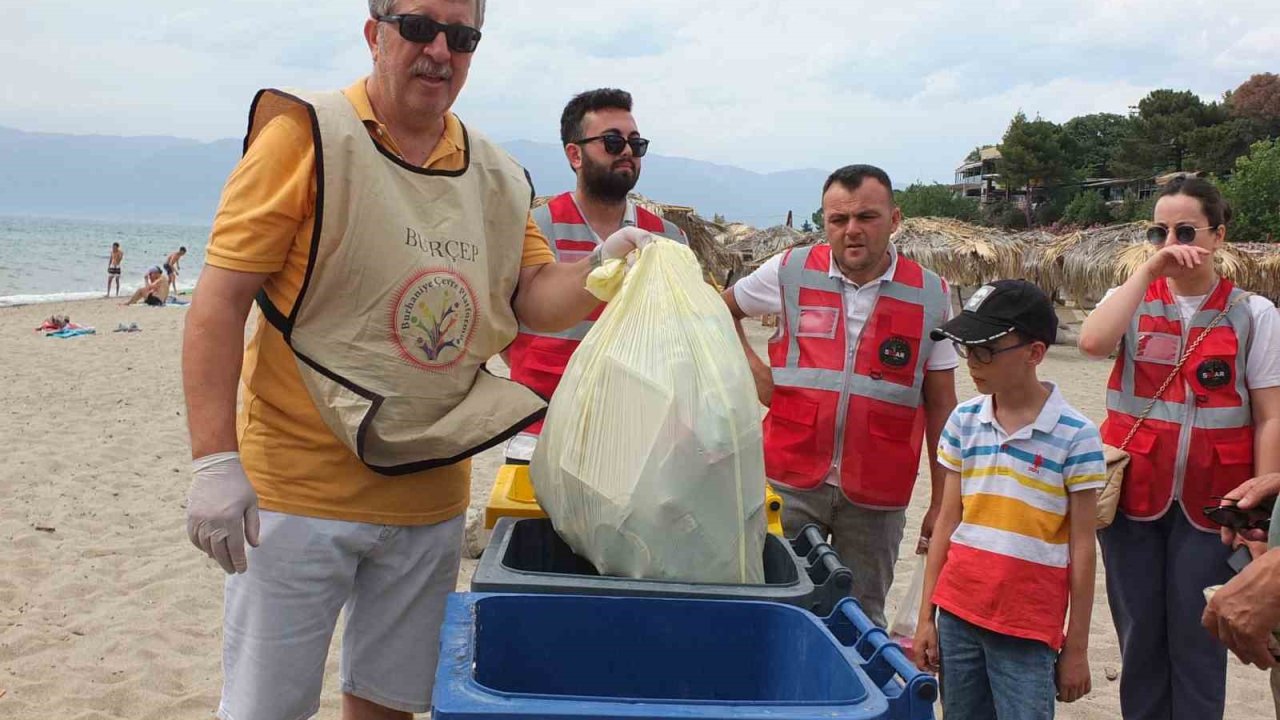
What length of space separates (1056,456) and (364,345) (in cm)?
163

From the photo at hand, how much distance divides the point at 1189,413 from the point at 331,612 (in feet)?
7.75

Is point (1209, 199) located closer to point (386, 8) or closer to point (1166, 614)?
point (1166, 614)

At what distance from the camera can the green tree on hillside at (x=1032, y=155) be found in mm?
47156

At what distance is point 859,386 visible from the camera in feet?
9.27

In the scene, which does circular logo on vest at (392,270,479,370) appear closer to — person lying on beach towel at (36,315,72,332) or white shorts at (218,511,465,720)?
white shorts at (218,511,465,720)

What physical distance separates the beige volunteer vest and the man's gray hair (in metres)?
0.21

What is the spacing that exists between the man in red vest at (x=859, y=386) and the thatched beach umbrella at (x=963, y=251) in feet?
48.7

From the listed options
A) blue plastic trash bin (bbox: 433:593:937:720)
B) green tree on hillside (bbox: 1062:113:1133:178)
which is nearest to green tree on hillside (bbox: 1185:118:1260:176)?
green tree on hillside (bbox: 1062:113:1133:178)

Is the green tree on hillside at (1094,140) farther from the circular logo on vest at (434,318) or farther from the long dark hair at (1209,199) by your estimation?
the circular logo on vest at (434,318)

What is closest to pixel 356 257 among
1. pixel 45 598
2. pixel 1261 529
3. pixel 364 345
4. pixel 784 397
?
pixel 364 345

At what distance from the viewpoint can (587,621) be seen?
1.34 metres

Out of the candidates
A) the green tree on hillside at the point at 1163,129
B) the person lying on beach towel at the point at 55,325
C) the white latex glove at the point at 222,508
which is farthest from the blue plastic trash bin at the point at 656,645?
the green tree on hillside at the point at 1163,129

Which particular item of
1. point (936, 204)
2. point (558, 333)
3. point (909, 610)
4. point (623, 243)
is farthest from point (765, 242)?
point (936, 204)

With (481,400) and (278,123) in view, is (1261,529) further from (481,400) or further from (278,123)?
(278,123)
